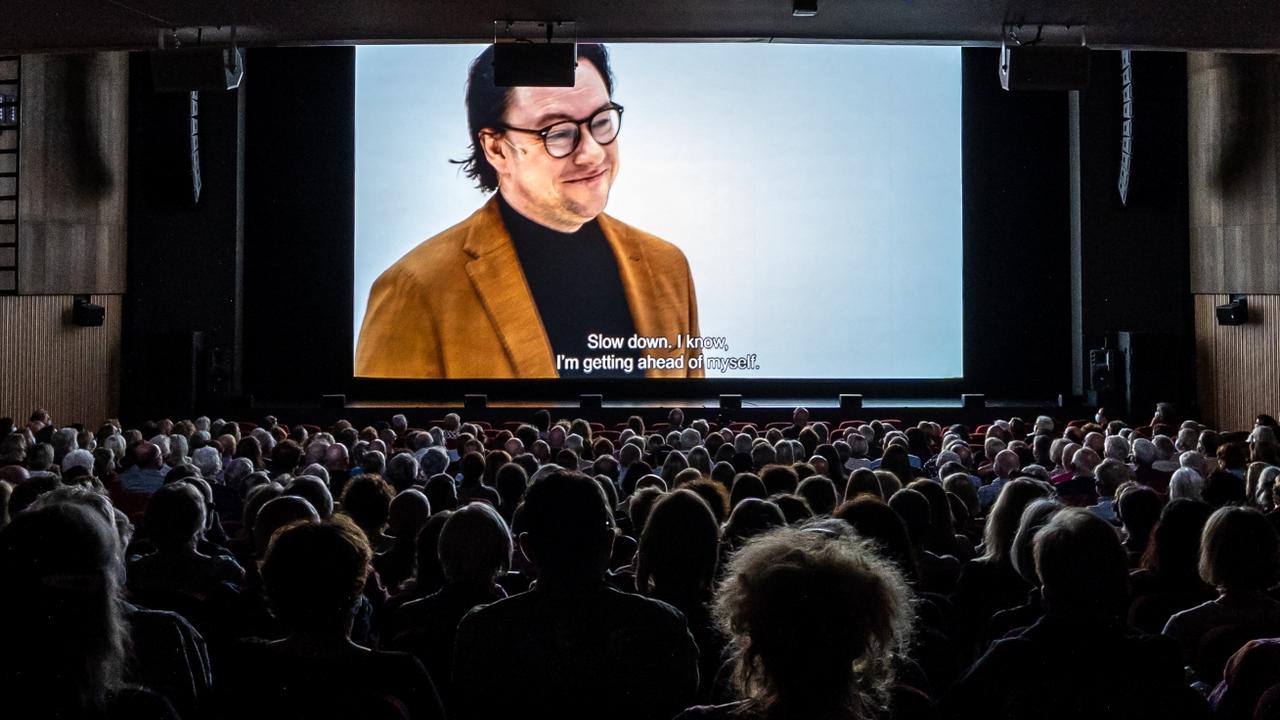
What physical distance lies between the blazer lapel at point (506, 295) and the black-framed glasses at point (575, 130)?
1.09 m

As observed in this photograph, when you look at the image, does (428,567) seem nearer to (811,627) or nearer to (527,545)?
(527,545)

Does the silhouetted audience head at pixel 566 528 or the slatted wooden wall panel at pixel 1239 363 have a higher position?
the slatted wooden wall panel at pixel 1239 363

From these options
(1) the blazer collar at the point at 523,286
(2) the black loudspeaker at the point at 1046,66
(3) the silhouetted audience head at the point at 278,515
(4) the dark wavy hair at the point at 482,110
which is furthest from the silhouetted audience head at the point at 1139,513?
(4) the dark wavy hair at the point at 482,110

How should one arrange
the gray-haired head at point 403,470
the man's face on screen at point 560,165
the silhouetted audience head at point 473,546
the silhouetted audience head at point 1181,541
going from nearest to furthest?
1. the silhouetted audience head at point 473,546
2. the silhouetted audience head at point 1181,541
3. the gray-haired head at point 403,470
4. the man's face on screen at point 560,165

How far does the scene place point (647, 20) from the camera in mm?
8164

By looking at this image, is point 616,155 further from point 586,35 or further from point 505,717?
point 505,717

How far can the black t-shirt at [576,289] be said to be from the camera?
52.1 feet

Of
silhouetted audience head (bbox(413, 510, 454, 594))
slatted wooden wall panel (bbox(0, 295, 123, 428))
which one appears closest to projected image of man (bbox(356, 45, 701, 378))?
slatted wooden wall panel (bbox(0, 295, 123, 428))

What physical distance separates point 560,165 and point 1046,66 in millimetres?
8577

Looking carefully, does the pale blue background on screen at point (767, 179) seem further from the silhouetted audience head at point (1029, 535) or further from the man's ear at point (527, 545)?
the man's ear at point (527, 545)

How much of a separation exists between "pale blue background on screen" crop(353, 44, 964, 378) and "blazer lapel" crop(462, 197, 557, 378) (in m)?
0.44

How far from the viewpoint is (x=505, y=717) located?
2.22 metres

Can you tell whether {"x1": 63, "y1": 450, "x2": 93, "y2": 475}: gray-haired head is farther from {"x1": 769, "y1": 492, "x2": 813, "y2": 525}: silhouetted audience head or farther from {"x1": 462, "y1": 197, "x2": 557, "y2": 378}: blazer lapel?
{"x1": 462, "y1": 197, "x2": 557, "y2": 378}: blazer lapel

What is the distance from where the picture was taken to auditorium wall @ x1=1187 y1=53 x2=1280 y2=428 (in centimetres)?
1420
